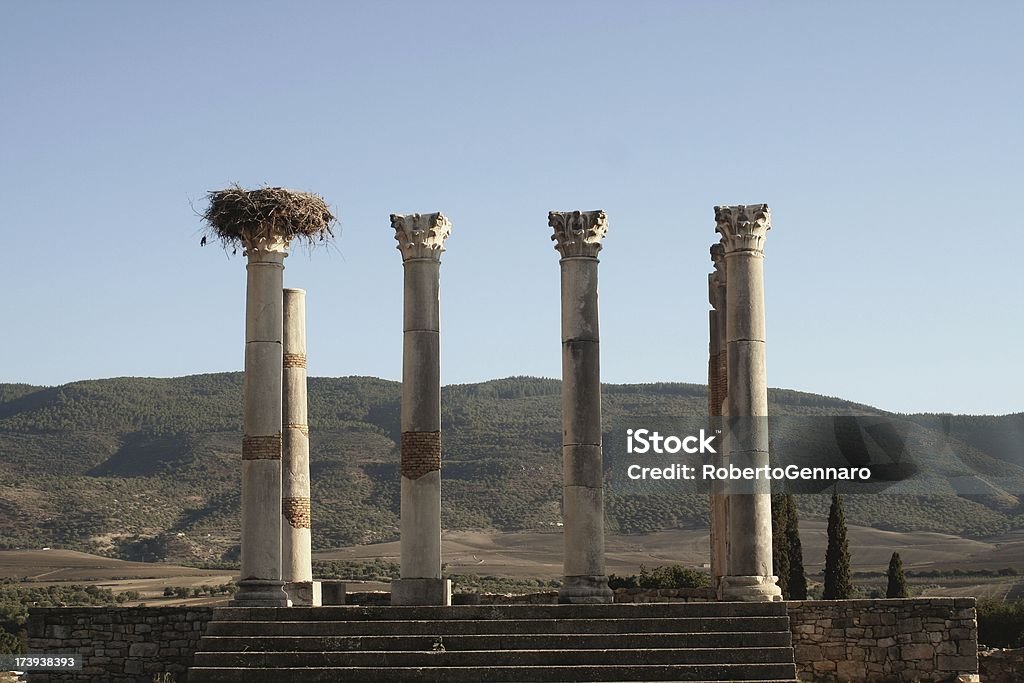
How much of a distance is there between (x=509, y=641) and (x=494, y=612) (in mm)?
1010

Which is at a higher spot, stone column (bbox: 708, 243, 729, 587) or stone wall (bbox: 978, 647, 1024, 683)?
stone column (bbox: 708, 243, 729, 587)

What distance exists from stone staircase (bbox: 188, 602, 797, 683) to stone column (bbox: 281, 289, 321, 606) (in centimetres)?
534

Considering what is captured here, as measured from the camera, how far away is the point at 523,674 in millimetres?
28109

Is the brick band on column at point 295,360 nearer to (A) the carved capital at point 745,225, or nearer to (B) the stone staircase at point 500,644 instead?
(B) the stone staircase at point 500,644

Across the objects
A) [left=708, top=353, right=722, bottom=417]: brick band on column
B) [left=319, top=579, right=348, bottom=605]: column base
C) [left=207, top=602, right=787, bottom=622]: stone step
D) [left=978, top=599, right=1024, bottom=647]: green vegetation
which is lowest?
[left=978, top=599, right=1024, bottom=647]: green vegetation

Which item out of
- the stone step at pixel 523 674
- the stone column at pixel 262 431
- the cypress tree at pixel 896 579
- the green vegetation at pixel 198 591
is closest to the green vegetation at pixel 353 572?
the green vegetation at pixel 198 591

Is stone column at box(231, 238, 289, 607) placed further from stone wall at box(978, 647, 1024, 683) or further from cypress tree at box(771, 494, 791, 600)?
cypress tree at box(771, 494, 791, 600)

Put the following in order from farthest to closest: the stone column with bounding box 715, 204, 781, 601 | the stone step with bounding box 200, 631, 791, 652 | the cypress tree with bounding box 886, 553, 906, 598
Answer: the cypress tree with bounding box 886, 553, 906, 598 < the stone column with bounding box 715, 204, 781, 601 < the stone step with bounding box 200, 631, 791, 652

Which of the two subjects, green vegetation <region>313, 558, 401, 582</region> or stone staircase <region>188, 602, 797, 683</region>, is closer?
stone staircase <region>188, 602, 797, 683</region>

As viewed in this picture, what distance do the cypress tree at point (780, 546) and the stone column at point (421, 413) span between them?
44.4 ft

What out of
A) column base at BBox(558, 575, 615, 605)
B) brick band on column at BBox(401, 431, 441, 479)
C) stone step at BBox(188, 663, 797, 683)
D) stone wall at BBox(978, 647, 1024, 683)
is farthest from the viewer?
stone wall at BBox(978, 647, 1024, 683)

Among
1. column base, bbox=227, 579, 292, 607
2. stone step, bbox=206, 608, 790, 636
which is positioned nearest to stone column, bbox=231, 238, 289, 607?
column base, bbox=227, 579, 292, 607

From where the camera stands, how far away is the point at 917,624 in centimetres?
2991

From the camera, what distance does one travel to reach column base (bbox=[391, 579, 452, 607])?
104 ft
